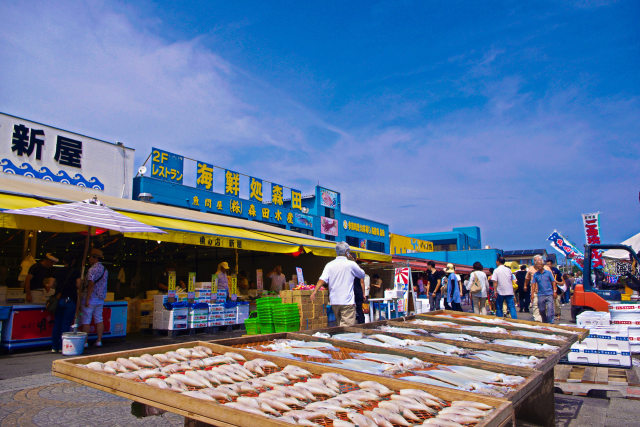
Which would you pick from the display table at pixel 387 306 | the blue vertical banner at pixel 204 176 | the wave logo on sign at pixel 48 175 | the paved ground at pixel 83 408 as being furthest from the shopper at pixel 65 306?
the blue vertical banner at pixel 204 176

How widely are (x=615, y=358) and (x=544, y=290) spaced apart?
2459 mm

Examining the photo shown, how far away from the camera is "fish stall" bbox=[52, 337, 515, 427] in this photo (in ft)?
5.94

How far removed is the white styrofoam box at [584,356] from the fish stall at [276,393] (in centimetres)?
542

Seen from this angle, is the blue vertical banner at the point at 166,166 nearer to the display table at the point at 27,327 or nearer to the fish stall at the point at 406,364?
the display table at the point at 27,327

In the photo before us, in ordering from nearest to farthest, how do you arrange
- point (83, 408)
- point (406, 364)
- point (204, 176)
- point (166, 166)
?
point (406, 364), point (83, 408), point (166, 166), point (204, 176)

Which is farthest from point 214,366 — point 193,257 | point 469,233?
point 469,233

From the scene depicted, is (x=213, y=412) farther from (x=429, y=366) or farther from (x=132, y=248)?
(x=132, y=248)

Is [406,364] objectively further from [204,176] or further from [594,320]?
[204,176]

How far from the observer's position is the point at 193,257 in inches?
687

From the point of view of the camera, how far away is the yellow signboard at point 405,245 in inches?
1430

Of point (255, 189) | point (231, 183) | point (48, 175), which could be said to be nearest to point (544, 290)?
point (48, 175)

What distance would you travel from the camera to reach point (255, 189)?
21.8m

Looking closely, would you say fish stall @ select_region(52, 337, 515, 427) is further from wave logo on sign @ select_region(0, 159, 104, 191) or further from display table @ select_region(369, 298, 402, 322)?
wave logo on sign @ select_region(0, 159, 104, 191)

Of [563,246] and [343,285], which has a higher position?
[563,246]
